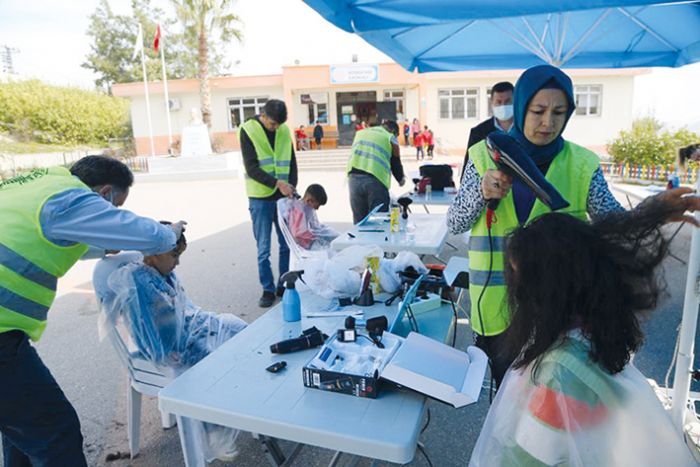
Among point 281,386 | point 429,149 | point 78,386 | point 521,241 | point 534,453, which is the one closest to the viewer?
point 534,453

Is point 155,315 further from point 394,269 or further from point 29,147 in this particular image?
point 29,147

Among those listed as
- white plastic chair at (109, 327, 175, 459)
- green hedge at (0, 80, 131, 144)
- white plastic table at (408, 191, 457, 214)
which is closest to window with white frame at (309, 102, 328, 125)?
green hedge at (0, 80, 131, 144)

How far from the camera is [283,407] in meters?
1.41

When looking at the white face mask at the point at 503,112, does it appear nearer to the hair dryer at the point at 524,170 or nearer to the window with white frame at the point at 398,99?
the hair dryer at the point at 524,170

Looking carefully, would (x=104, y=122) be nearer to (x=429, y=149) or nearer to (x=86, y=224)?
(x=429, y=149)

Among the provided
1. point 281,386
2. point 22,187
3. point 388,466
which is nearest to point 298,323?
point 281,386

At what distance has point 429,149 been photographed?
19828mm

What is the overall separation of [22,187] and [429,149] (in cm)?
1909

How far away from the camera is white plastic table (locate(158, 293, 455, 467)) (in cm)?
125

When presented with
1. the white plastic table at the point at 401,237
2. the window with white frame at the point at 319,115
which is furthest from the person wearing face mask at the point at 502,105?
the window with white frame at the point at 319,115

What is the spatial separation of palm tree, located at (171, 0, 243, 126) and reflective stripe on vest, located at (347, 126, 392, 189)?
17151 mm

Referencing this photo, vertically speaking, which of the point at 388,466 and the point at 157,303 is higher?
the point at 157,303

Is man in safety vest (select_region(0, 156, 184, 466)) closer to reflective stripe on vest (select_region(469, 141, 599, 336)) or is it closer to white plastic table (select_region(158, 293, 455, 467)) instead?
white plastic table (select_region(158, 293, 455, 467))

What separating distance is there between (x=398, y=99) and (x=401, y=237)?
21560mm
